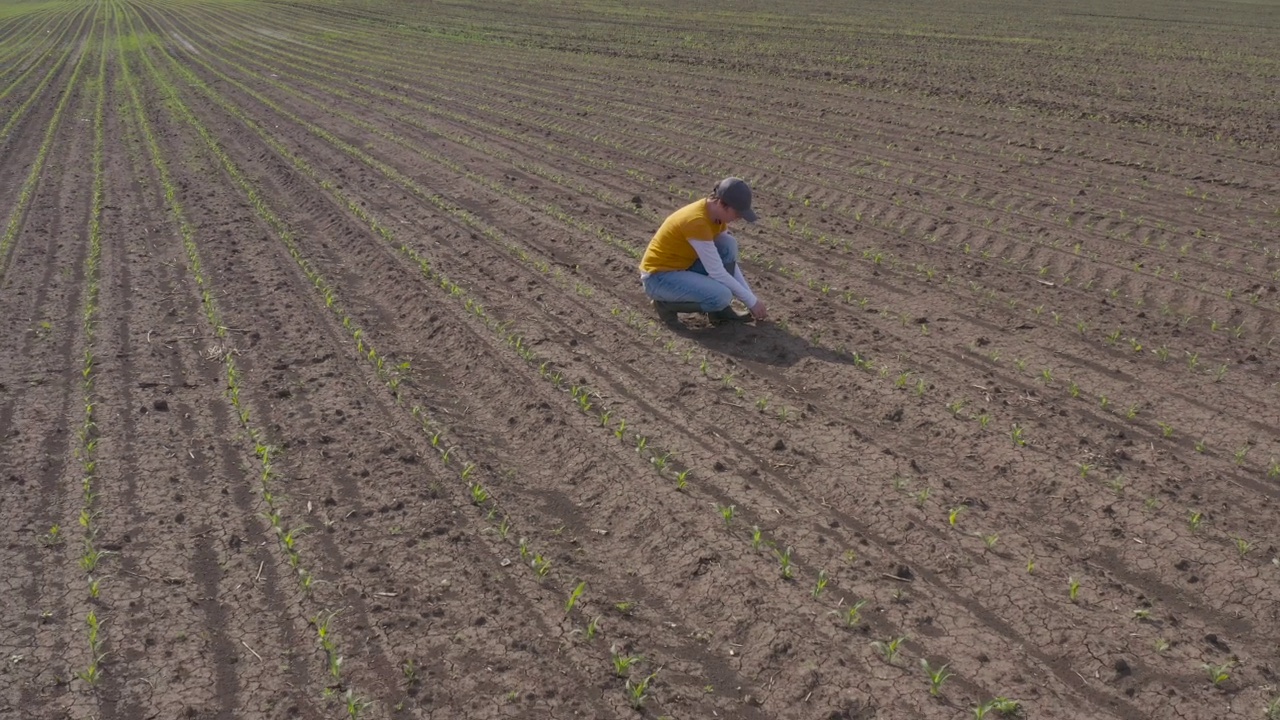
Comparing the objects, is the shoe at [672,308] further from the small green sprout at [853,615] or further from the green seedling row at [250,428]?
the small green sprout at [853,615]

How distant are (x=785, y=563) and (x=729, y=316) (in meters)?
3.71

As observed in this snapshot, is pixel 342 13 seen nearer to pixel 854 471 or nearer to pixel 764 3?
A: pixel 764 3

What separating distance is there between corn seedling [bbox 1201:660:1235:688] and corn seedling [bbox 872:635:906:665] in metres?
1.35

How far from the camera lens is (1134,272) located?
982cm

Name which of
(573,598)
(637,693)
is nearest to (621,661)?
(637,693)

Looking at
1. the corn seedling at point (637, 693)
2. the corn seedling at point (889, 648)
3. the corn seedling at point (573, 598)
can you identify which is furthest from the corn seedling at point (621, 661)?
the corn seedling at point (889, 648)

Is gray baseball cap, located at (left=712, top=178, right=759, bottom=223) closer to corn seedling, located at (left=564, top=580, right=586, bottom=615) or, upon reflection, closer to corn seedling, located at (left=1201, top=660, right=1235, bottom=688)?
corn seedling, located at (left=564, top=580, right=586, bottom=615)

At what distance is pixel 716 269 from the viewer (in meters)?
8.18

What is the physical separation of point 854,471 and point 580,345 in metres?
2.87

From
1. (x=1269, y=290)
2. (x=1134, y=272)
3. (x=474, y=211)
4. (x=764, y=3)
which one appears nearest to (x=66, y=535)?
(x=474, y=211)

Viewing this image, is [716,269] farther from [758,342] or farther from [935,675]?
[935,675]

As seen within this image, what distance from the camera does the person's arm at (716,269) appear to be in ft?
26.6

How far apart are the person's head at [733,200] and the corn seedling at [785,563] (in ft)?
10.1

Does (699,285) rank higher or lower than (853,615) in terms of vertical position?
higher
